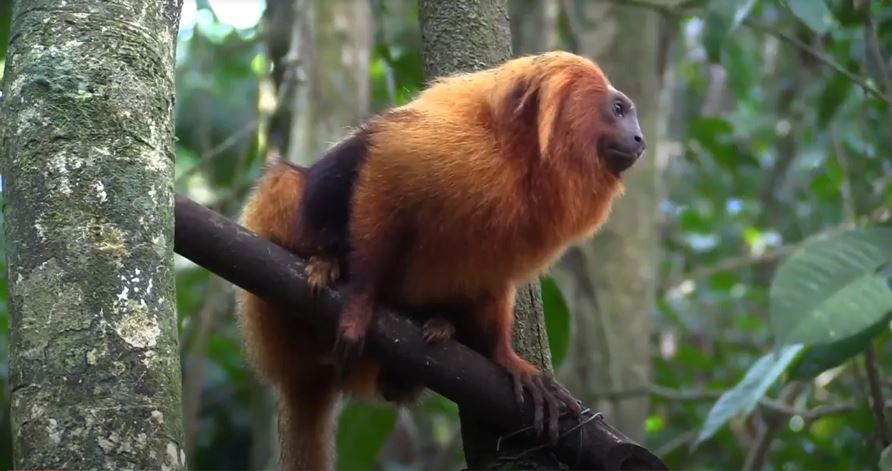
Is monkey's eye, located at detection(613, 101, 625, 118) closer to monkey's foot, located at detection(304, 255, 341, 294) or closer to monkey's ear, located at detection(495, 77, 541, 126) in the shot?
monkey's ear, located at detection(495, 77, 541, 126)

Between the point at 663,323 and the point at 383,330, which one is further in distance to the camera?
the point at 663,323

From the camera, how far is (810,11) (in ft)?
10.6

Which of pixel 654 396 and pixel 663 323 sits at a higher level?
pixel 654 396

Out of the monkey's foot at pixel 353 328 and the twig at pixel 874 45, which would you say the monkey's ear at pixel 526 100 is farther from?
the twig at pixel 874 45

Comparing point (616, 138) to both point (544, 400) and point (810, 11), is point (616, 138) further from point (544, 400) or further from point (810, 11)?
point (810, 11)

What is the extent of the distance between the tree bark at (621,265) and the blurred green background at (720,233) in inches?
5.2

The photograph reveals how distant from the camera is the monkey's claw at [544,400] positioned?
2365 mm

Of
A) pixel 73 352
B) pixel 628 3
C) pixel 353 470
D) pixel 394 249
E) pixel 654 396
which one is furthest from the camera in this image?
pixel 654 396

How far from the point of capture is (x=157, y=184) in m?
1.69

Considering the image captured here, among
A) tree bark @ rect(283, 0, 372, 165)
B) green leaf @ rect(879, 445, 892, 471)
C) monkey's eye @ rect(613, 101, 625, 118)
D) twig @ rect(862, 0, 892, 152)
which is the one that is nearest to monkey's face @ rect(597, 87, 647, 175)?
monkey's eye @ rect(613, 101, 625, 118)

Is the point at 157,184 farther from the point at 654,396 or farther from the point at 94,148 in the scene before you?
the point at 654,396

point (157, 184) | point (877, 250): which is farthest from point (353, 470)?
point (157, 184)

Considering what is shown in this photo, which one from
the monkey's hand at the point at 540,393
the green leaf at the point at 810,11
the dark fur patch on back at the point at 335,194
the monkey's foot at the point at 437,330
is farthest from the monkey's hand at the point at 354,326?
the green leaf at the point at 810,11

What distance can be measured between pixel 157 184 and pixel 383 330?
2.61ft
